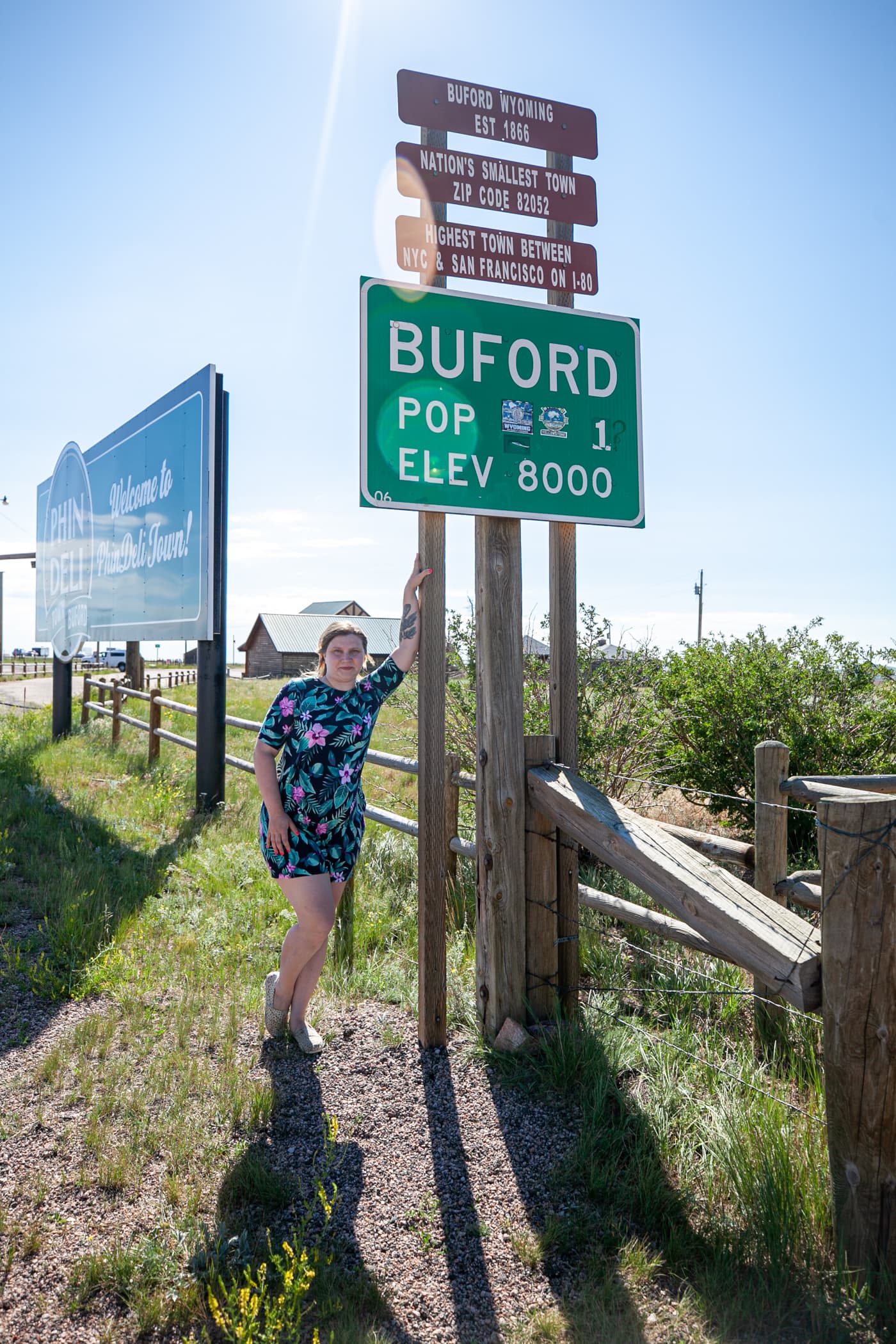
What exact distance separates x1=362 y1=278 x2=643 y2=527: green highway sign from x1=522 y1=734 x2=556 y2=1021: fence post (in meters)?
1.05

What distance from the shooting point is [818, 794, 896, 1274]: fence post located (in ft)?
6.72

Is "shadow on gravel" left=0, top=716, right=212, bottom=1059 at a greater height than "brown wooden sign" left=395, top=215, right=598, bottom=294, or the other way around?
"brown wooden sign" left=395, top=215, right=598, bottom=294

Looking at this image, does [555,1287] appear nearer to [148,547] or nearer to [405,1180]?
[405,1180]

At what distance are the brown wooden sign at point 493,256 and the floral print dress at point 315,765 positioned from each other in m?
1.78

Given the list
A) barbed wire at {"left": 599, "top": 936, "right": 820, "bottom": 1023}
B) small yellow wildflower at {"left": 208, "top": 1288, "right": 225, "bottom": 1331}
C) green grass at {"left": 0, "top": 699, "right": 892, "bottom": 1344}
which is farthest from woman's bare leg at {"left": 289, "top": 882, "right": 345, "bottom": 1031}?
small yellow wildflower at {"left": 208, "top": 1288, "right": 225, "bottom": 1331}

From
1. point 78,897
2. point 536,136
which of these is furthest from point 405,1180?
point 536,136

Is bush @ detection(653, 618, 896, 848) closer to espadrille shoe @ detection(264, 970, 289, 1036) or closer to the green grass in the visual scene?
the green grass

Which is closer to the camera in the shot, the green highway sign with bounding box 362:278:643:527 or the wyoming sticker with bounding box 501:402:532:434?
the green highway sign with bounding box 362:278:643:527

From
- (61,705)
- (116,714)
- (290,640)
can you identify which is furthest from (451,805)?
(290,640)

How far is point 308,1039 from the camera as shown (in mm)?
3539

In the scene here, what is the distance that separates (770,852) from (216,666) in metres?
5.36

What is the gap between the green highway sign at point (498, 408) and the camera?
133 inches

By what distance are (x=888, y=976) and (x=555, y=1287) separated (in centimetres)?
122

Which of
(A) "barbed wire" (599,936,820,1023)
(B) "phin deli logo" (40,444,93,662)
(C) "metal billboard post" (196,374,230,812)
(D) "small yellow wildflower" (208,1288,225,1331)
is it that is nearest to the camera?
(D) "small yellow wildflower" (208,1288,225,1331)
